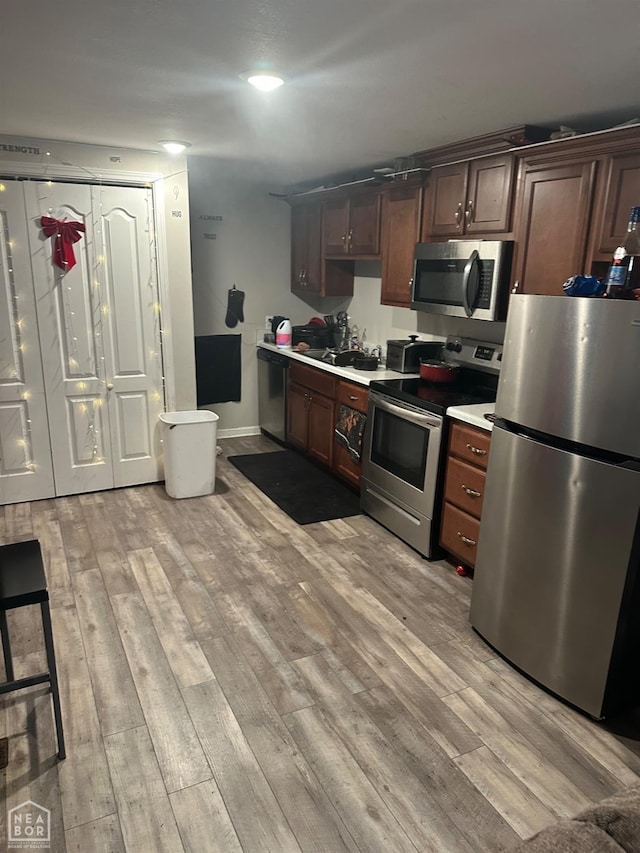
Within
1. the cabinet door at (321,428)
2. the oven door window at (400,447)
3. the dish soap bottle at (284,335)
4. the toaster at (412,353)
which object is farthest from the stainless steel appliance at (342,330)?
the oven door window at (400,447)

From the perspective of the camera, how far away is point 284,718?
220 centimetres

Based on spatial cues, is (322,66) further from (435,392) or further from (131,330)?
(131,330)

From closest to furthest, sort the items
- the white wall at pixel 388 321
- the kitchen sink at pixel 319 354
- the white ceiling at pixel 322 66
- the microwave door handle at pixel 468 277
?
the white ceiling at pixel 322 66 < the microwave door handle at pixel 468 277 < the white wall at pixel 388 321 < the kitchen sink at pixel 319 354

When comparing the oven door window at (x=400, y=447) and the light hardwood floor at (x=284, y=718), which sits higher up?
the oven door window at (x=400, y=447)

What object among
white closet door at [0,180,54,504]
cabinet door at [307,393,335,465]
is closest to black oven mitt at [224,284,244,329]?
cabinet door at [307,393,335,465]

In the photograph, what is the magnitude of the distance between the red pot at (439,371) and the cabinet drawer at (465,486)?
0.70 metres

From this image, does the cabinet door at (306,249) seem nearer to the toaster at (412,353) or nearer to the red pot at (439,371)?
the toaster at (412,353)

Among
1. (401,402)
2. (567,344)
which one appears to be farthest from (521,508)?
(401,402)

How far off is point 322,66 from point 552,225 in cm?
137

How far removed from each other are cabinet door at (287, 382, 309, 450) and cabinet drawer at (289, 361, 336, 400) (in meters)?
0.07

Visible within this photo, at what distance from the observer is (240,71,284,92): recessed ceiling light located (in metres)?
2.10

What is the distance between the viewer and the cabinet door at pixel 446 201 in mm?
3316

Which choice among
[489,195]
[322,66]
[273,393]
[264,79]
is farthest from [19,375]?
[489,195]

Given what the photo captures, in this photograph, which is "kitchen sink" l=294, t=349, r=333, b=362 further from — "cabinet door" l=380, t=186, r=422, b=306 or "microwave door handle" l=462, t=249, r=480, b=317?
"microwave door handle" l=462, t=249, r=480, b=317
